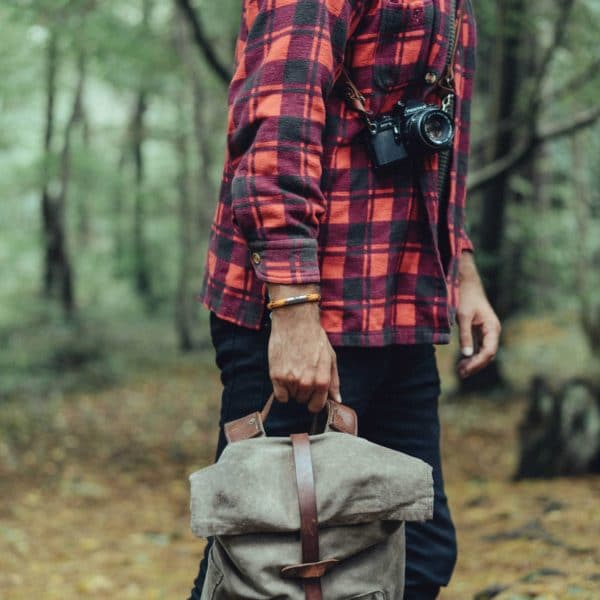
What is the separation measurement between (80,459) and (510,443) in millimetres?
4104

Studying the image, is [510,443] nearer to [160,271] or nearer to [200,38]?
[200,38]

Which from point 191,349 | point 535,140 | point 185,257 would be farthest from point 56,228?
point 535,140

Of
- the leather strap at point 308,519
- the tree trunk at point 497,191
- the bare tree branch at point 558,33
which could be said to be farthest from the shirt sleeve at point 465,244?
the tree trunk at point 497,191

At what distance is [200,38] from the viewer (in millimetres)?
5512

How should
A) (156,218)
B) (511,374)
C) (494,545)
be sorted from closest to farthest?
1. (494,545)
2. (511,374)
3. (156,218)

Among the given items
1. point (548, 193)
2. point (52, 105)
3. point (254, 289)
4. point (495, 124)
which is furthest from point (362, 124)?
point (52, 105)

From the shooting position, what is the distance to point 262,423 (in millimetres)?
1617

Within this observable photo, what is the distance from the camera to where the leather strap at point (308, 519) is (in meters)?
1.43

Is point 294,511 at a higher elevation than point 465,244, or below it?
below

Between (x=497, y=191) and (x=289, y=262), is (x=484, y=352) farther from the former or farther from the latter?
(x=497, y=191)

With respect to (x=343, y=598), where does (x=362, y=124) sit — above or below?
above

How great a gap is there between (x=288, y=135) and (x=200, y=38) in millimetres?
4306

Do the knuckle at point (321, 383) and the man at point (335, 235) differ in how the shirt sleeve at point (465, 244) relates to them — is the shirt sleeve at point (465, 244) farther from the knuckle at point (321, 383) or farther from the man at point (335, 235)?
the knuckle at point (321, 383)

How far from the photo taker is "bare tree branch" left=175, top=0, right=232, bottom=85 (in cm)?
534
